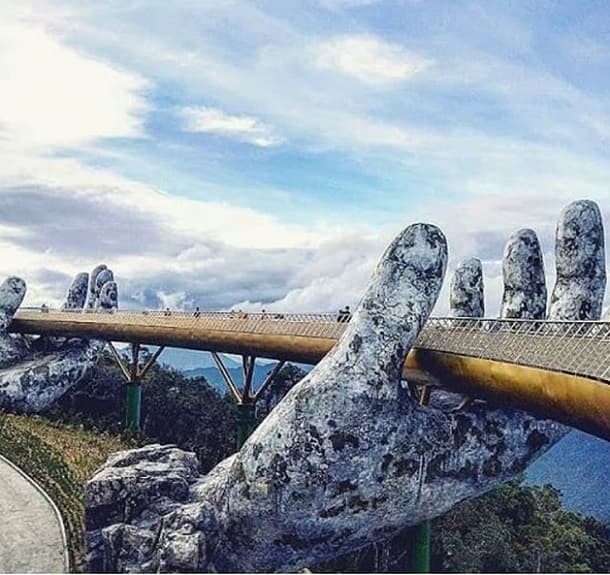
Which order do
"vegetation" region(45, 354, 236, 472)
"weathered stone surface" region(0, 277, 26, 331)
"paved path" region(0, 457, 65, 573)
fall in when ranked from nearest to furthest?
1. "paved path" region(0, 457, 65, 573)
2. "vegetation" region(45, 354, 236, 472)
3. "weathered stone surface" region(0, 277, 26, 331)

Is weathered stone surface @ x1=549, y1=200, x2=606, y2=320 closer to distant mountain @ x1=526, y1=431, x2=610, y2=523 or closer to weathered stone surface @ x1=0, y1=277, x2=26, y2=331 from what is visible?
weathered stone surface @ x1=0, y1=277, x2=26, y2=331

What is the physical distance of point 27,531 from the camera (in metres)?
22.7

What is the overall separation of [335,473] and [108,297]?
28.2 metres

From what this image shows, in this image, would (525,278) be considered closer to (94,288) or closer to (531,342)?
(531,342)

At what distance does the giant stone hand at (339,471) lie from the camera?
1788 centimetres

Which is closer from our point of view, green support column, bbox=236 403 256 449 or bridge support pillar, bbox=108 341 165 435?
green support column, bbox=236 403 256 449

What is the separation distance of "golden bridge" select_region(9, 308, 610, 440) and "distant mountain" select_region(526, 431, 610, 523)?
324ft

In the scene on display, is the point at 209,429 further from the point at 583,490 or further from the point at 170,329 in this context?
the point at 583,490

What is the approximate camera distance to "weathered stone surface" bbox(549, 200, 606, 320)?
775 inches

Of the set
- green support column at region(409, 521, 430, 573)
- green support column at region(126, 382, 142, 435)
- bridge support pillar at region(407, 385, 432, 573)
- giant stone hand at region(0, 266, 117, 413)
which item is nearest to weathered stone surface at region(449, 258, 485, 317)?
bridge support pillar at region(407, 385, 432, 573)

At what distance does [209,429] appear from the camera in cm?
4031

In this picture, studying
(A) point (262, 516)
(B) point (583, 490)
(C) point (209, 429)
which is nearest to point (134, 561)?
(A) point (262, 516)

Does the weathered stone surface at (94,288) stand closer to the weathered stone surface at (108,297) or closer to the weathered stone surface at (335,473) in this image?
the weathered stone surface at (108,297)

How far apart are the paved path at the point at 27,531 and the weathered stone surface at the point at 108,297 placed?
16.6 m
